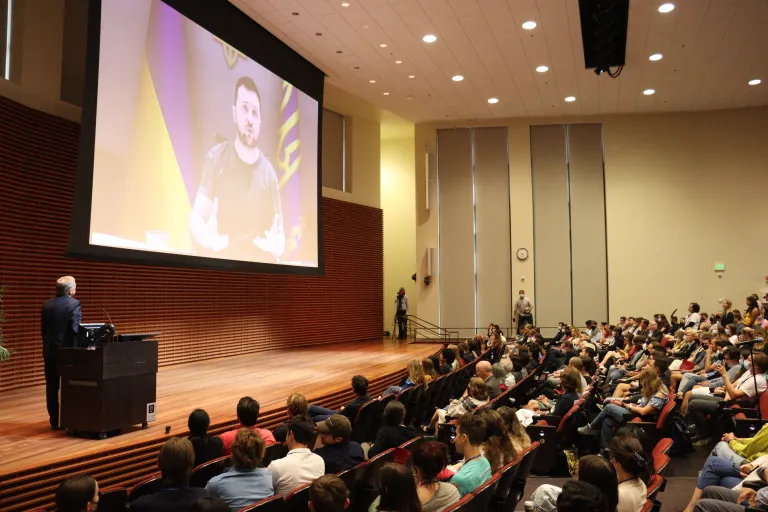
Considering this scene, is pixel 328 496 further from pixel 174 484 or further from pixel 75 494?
pixel 75 494

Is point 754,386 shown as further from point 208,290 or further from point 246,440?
point 208,290

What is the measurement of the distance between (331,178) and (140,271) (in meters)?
6.76

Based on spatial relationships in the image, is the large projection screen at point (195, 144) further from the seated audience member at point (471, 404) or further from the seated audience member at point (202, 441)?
the seated audience member at point (471, 404)

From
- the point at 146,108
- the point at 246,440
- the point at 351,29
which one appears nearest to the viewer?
the point at 246,440

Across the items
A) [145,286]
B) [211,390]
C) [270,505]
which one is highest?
[145,286]

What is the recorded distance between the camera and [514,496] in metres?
3.50

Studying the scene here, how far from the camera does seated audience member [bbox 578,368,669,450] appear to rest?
533 centimetres

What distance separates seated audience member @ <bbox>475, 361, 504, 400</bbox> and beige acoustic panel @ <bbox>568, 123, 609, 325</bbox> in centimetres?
1033

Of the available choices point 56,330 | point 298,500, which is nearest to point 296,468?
point 298,500

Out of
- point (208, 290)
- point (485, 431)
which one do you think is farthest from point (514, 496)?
point (208, 290)

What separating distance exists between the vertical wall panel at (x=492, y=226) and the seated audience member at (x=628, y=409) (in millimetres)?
10887

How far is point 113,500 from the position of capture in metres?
2.86

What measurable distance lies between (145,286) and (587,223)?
11.5 m

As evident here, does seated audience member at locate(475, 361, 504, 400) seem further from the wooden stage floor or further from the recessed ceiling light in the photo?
the recessed ceiling light
